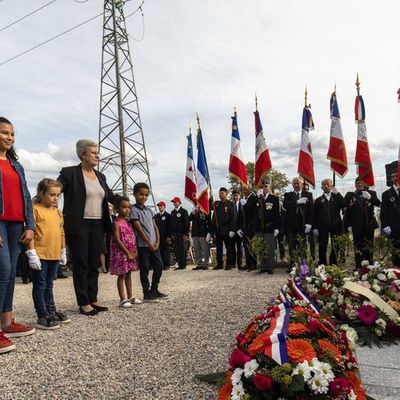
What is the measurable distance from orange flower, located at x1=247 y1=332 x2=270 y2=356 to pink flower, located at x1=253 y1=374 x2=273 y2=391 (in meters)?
0.19

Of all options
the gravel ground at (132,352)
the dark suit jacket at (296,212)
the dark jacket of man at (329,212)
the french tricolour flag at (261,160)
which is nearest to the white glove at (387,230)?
the dark jacket of man at (329,212)

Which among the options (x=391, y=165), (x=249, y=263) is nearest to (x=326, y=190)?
(x=391, y=165)

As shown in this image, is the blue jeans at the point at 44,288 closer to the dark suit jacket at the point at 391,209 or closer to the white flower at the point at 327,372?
the white flower at the point at 327,372

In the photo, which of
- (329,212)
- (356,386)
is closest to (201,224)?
(329,212)

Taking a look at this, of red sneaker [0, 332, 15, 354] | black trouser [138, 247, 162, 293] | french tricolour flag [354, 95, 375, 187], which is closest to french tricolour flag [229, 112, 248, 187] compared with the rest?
french tricolour flag [354, 95, 375, 187]

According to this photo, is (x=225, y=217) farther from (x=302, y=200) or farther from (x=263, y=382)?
(x=263, y=382)

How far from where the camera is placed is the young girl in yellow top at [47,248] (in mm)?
4062

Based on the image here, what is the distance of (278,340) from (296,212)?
742 centimetres

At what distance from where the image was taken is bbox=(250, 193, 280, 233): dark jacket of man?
877 cm

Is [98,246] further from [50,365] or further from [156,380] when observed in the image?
[156,380]

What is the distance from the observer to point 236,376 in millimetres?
1947

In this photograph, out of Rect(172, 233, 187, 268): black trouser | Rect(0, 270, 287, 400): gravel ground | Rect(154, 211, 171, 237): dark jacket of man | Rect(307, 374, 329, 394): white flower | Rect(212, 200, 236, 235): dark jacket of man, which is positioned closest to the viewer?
Rect(307, 374, 329, 394): white flower

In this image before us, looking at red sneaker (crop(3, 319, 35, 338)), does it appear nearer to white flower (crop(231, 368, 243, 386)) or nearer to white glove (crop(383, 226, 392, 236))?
white flower (crop(231, 368, 243, 386))

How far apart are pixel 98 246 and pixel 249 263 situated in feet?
17.5
